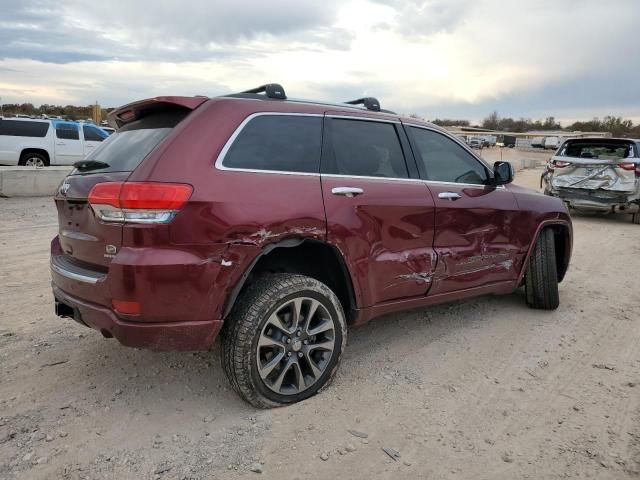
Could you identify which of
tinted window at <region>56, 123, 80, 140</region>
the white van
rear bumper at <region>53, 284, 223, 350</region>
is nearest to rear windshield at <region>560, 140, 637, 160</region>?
rear bumper at <region>53, 284, 223, 350</region>

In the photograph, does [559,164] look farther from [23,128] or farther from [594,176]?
[23,128]

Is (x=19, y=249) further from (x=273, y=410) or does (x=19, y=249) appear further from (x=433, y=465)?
(x=433, y=465)

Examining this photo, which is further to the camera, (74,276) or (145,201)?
(74,276)

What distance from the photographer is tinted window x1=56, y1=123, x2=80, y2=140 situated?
16.4 meters

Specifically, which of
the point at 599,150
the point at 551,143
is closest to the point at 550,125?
the point at 551,143

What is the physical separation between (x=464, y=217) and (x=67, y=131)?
1592cm

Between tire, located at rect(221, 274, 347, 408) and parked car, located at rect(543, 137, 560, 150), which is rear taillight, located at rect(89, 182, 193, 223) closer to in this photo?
tire, located at rect(221, 274, 347, 408)

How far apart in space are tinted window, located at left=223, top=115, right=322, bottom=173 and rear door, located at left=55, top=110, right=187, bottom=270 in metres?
0.40

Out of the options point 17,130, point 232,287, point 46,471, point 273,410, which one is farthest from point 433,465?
point 17,130

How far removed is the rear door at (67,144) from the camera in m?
16.3

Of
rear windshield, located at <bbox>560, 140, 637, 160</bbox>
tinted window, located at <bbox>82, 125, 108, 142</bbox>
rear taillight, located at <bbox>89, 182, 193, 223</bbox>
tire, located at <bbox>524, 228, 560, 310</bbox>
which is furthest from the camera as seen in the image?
tinted window, located at <bbox>82, 125, 108, 142</bbox>

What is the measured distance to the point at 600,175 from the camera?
10516 millimetres

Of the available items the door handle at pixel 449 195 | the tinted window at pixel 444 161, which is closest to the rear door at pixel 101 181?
the tinted window at pixel 444 161

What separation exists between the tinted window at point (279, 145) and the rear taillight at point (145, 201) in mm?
358
